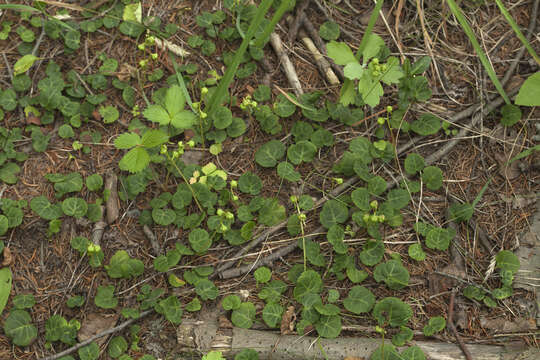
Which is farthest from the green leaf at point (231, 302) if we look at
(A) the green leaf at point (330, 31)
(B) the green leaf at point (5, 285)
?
(A) the green leaf at point (330, 31)

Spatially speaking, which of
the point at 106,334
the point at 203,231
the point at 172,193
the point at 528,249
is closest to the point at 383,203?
the point at 528,249

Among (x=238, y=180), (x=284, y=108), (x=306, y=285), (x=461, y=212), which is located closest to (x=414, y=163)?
(x=461, y=212)

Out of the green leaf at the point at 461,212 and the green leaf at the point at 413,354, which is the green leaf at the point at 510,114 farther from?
the green leaf at the point at 413,354

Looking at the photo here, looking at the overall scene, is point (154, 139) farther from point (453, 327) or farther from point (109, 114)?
point (453, 327)

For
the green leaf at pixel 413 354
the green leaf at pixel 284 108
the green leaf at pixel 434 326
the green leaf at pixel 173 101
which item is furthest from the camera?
the green leaf at pixel 284 108

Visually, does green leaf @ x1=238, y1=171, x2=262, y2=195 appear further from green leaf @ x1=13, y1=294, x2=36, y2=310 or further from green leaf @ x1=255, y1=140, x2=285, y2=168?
green leaf @ x1=13, y1=294, x2=36, y2=310

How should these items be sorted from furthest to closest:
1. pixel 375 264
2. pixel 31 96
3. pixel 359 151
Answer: pixel 31 96 → pixel 359 151 → pixel 375 264

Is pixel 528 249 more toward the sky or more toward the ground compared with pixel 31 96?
more toward the ground

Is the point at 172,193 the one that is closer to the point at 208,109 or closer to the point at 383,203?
the point at 208,109
